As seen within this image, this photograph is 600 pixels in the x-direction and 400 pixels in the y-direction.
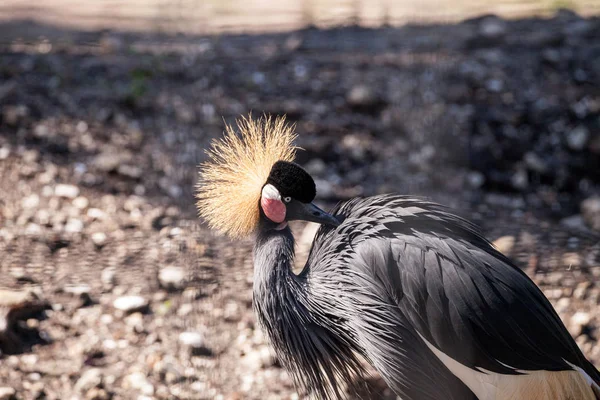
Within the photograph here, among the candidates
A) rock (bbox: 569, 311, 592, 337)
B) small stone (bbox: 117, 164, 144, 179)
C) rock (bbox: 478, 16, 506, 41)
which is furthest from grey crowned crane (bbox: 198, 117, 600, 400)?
rock (bbox: 478, 16, 506, 41)

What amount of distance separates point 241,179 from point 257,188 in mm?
Result: 57

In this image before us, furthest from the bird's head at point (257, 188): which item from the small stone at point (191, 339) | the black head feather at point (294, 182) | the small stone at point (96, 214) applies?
the small stone at point (96, 214)

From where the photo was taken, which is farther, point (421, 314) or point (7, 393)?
point (7, 393)

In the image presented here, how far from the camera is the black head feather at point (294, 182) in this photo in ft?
4.46

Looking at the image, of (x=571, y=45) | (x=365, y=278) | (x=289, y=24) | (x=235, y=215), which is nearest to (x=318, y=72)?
(x=289, y=24)

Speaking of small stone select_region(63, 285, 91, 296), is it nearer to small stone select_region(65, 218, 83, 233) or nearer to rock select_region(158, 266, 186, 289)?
rock select_region(158, 266, 186, 289)

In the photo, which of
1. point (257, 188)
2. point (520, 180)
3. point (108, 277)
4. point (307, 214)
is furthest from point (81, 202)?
point (520, 180)

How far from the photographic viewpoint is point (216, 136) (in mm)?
2307

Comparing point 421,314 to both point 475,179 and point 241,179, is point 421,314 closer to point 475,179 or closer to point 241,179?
point 241,179

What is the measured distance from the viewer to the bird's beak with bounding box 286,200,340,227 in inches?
54.3

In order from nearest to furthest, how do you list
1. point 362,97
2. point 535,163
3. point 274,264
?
point 274,264, point 535,163, point 362,97

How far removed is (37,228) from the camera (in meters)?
2.00

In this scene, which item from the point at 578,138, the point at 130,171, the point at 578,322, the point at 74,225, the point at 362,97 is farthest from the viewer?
the point at 362,97

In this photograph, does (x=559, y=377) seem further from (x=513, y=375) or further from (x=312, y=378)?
(x=312, y=378)
